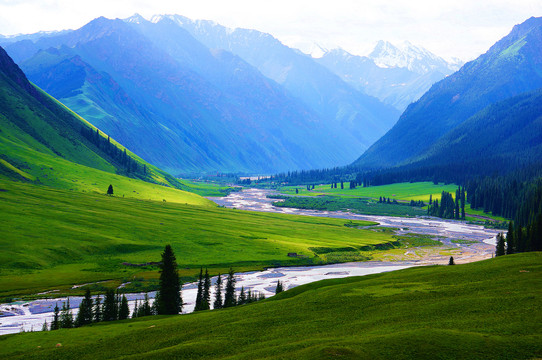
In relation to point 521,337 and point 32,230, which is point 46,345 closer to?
point 521,337

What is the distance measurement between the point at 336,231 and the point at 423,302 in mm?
126162

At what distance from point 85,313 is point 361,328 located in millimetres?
42136

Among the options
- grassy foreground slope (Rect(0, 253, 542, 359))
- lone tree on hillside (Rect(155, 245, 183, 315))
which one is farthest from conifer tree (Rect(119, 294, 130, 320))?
grassy foreground slope (Rect(0, 253, 542, 359))

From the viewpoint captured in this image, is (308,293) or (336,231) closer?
(308,293)

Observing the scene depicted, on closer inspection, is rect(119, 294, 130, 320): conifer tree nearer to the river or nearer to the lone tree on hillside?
the lone tree on hillside

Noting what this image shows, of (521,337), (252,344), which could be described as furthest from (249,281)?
(521,337)

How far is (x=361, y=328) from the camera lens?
45.7m

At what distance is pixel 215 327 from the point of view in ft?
172

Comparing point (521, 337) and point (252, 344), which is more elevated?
point (521, 337)

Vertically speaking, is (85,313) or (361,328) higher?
(361,328)

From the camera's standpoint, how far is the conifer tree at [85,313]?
2603 inches

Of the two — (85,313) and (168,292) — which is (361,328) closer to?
(168,292)

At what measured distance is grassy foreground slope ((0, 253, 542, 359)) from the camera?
3716cm

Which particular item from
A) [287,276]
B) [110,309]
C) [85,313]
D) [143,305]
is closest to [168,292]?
[143,305]
